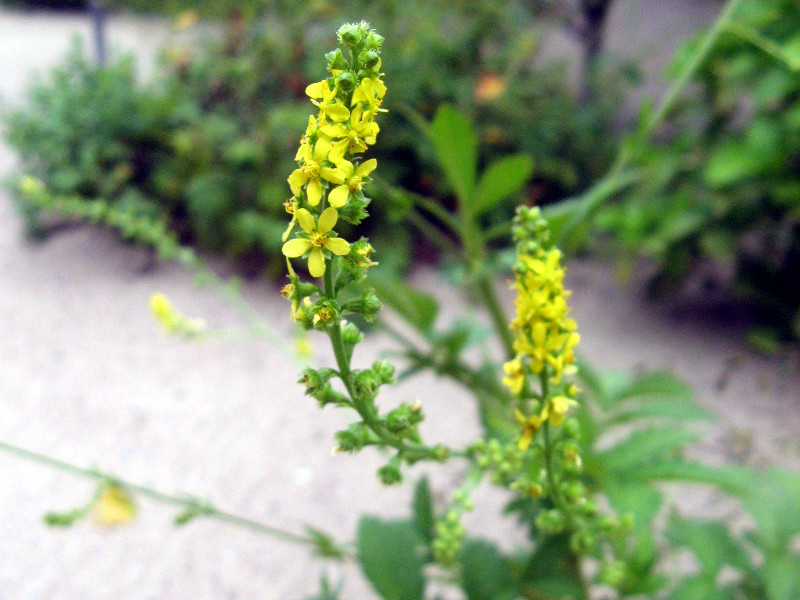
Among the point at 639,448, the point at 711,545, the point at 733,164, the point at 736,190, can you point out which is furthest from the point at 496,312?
the point at 736,190

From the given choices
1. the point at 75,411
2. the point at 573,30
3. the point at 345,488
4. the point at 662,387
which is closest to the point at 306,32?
the point at 573,30

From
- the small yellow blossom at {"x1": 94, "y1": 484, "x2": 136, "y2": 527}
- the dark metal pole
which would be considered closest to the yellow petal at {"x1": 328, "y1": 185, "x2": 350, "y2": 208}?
the small yellow blossom at {"x1": 94, "y1": 484, "x2": 136, "y2": 527}

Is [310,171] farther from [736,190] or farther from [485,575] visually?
[736,190]

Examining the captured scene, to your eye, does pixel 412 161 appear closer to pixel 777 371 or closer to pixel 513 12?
pixel 513 12

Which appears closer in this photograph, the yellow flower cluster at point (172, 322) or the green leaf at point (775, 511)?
the green leaf at point (775, 511)

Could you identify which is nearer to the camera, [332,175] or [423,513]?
[332,175]

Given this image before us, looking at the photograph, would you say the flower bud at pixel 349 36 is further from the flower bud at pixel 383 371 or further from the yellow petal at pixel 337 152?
the flower bud at pixel 383 371

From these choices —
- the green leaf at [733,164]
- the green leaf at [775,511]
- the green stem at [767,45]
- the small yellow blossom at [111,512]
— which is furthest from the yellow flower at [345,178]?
the green leaf at [733,164]
